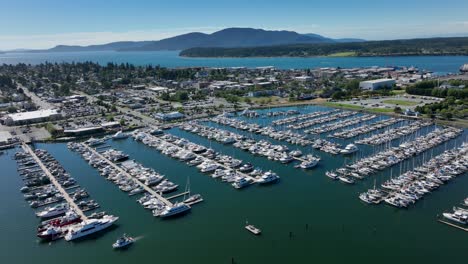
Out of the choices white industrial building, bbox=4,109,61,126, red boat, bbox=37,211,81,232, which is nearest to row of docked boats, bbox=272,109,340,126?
red boat, bbox=37,211,81,232

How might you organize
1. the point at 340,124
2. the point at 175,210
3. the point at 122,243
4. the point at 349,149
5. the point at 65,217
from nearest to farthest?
the point at 122,243, the point at 65,217, the point at 175,210, the point at 349,149, the point at 340,124

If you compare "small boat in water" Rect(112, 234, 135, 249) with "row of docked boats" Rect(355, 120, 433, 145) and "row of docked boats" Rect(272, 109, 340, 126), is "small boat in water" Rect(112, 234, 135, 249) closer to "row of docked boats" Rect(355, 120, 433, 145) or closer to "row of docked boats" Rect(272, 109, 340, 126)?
"row of docked boats" Rect(355, 120, 433, 145)

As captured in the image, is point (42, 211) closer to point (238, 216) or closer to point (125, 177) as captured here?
point (125, 177)

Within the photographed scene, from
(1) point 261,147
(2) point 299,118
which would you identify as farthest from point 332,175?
(2) point 299,118

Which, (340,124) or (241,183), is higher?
(340,124)

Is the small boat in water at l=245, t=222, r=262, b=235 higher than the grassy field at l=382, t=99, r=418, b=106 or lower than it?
lower

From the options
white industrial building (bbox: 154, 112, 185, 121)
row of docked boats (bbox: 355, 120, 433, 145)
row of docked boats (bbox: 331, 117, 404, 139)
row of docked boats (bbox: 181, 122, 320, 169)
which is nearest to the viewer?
row of docked boats (bbox: 181, 122, 320, 169)

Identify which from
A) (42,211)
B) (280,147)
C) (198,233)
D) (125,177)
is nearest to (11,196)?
(42,211)

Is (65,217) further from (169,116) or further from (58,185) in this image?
(169,116)
